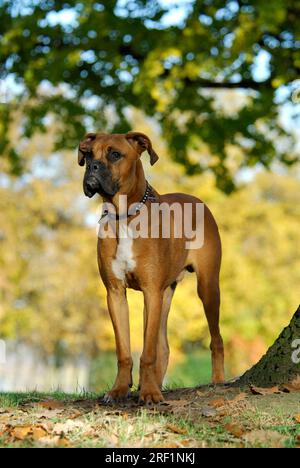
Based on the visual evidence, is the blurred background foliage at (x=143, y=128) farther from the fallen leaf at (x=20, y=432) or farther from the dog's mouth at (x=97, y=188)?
the fallen leaf at (x=20, y=432)

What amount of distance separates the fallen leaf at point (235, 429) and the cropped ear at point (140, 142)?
84.3 inches

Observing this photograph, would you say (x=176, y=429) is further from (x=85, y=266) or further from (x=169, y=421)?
(x=85, y=266)

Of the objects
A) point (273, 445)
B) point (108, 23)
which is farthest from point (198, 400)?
point (108, 23)

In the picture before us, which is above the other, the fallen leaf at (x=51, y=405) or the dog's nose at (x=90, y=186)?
the dog's nose at (x=90, y=186)

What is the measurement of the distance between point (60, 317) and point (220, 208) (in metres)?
6.94

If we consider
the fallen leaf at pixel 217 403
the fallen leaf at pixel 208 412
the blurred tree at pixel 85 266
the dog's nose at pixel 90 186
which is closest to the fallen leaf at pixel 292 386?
the fallen leaf at pixel 217 403

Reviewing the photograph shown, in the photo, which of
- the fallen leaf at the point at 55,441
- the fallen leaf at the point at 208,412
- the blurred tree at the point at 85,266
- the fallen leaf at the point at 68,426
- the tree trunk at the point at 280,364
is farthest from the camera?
the blurred tree at the point at 85,266

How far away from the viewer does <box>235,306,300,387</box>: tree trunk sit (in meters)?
5.48

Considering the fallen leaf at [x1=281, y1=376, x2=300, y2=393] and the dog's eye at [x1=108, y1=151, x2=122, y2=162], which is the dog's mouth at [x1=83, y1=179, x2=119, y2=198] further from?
the fallen leaf at [x1=281, y1=376, x2=300, y2=393]

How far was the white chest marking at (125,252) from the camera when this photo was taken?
222 inches

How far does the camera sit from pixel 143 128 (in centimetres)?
2645

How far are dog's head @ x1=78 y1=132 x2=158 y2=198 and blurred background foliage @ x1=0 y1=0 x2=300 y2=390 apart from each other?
5.97 m

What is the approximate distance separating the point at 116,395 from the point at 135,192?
1.53 metres
